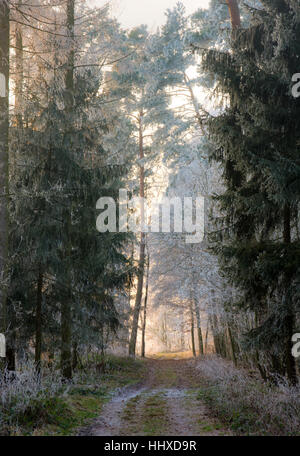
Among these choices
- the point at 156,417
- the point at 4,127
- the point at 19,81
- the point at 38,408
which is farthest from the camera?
the point at 19,81

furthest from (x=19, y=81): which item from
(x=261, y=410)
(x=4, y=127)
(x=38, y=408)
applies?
(x=261, y=410)

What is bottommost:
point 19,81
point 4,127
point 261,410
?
point 261,410

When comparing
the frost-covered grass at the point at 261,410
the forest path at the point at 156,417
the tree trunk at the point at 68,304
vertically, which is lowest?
the forest path at the point at 156,417

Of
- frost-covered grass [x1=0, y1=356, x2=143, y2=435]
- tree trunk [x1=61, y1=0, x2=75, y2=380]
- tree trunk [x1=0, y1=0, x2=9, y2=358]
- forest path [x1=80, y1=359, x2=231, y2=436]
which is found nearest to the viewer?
frost-covered grass [x1=0, y1=356, x2=143, y2=435]

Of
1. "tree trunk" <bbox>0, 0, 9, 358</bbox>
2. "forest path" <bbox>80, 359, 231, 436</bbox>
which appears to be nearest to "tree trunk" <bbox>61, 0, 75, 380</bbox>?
"forest path" <bbox>80, 359, 231, 436</bbox>

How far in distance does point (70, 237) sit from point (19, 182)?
2097 millimetres

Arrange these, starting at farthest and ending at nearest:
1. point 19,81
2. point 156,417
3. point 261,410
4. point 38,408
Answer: point 19,81 → point 156,417 → point 261,410 → point 38,408

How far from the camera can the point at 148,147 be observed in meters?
21.9

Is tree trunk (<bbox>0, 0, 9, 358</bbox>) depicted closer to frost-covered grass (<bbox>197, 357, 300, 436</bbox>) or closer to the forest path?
the forest path

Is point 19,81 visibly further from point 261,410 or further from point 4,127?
point 261,410

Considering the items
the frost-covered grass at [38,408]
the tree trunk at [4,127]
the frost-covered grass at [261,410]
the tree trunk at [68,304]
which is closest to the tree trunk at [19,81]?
the tree trunk at [4,127]

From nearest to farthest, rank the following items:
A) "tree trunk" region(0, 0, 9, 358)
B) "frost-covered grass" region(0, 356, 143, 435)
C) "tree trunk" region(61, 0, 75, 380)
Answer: "frost-covered grass" region(0, 356, 143, 435), "tree trunk" region(0, 0, 9, 358), "tree trunk" region(61, 0, 75, 380)

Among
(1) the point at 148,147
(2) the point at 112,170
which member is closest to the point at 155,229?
(1) the point at 148,147

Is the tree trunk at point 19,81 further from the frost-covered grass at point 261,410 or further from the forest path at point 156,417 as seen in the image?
the frost-covered grass at point 261,410
